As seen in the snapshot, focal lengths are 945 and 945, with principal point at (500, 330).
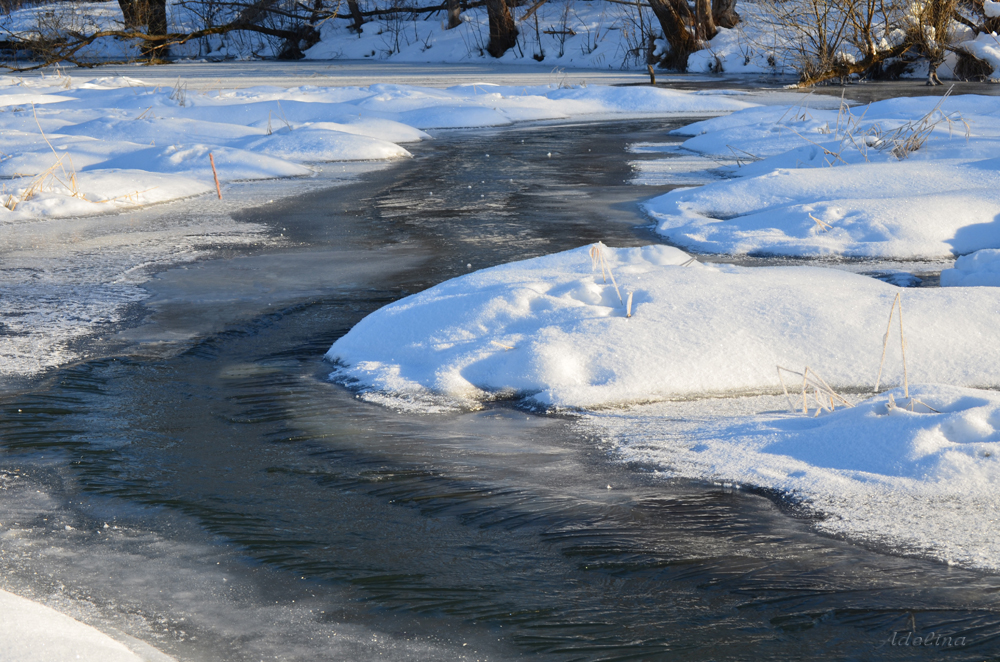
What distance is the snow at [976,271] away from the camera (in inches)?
184

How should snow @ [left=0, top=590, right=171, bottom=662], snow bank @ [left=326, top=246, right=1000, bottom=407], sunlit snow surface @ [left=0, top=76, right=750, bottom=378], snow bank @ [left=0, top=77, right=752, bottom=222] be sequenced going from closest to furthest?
snow @ [left=0, top=590, right=171, bottom=662], snow bank @ [left=326, top=246, right=1000, bottom=407], sunlit snow surface @ [left=0, top=76, right=750, bottom=378], snow bank @ [left=0, top=77, right=752, bottom=222]

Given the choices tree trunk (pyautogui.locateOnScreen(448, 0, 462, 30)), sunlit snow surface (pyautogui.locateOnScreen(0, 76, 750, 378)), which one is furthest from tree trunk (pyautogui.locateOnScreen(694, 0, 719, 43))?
tree trunk (pyautogui.locateOnScreen(448, 0, 462, 30))

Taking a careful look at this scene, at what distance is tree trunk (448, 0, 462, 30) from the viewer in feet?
101

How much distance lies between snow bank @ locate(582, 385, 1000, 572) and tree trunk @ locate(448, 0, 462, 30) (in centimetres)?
2958

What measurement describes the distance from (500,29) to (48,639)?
28.2 m

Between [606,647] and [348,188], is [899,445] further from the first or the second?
[348,188]

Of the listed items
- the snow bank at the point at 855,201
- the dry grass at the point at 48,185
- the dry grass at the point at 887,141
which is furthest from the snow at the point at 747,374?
the dry grass at the point at 48,185

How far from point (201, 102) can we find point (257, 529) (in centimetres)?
1412

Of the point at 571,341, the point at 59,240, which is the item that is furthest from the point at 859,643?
the point at 59,240

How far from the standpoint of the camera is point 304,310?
4.99m

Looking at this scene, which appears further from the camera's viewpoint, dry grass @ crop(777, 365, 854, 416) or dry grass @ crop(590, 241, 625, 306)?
dry grass @ crop(590, 241, 625, 306)

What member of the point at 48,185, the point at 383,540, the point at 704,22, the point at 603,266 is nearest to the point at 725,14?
the point at 704,22

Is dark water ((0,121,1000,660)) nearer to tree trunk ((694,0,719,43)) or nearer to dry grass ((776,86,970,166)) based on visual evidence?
dry grass ((776,86,970,166))

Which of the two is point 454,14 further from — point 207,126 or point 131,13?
point 207,126
